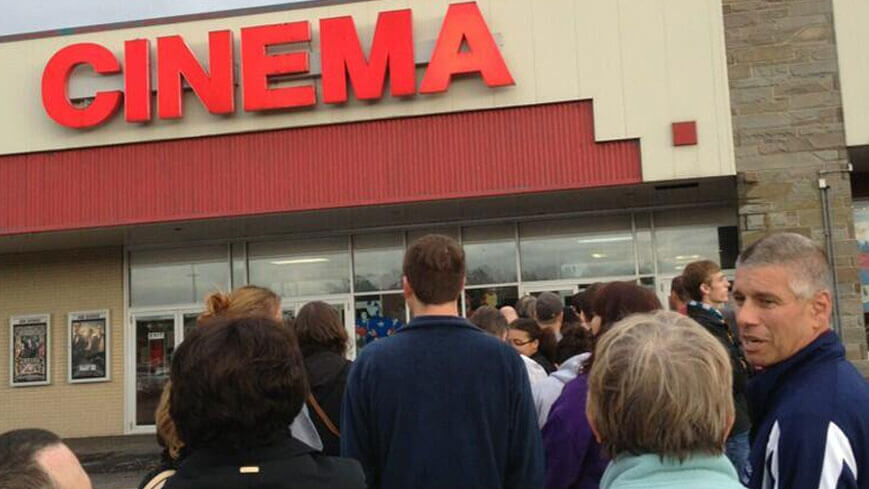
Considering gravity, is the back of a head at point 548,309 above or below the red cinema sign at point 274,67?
below

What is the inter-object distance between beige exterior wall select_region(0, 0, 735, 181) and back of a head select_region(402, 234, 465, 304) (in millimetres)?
9858

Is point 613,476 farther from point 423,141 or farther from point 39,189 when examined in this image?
point 39,189

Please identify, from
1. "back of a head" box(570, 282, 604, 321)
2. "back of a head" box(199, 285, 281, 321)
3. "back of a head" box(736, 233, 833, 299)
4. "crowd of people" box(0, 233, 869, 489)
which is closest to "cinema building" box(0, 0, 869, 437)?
"back of a head" box(570, 282, 604, 321)

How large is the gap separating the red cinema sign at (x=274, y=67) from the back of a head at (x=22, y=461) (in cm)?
1148

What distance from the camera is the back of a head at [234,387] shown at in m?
1.99

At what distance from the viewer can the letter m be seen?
509 inches

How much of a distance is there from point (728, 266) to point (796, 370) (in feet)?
40.5

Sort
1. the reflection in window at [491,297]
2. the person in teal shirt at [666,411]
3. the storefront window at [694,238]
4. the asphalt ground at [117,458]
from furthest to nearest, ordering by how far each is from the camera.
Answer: the reflection in window at [491,297], the storefront window at [694,238], the asphalt ground at [117,458], the person in teal shirt at [666,411]

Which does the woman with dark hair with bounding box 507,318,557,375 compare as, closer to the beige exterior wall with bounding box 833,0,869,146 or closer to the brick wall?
the brick wall

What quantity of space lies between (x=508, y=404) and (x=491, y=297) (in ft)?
37.8

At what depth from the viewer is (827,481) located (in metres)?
1.97

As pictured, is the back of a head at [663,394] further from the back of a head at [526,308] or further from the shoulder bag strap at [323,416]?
the back of a head at [526,308]

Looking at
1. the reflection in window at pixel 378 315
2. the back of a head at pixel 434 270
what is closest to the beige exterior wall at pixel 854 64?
the reflection in window at pixel 378 315

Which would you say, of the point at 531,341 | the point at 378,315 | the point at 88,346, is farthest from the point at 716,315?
the point at 88,346
